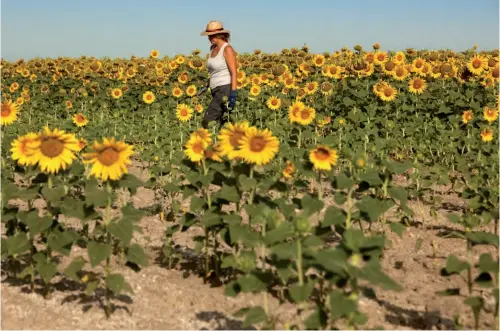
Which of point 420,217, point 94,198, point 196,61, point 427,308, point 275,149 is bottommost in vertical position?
point 427,308

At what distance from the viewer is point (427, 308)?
4.20m

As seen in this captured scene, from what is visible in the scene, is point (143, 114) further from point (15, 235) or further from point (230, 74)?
point (15, 235)

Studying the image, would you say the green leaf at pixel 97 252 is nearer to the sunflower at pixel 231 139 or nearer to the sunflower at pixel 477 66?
the sunflower at pixel 231 139

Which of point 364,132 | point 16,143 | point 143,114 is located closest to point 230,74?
point 364,132

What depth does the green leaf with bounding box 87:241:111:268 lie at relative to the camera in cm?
357

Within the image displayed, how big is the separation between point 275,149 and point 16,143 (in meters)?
1.75

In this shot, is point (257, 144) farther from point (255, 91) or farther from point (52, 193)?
point (255, 91)

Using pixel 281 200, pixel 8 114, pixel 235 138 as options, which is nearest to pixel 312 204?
pixel 281 200

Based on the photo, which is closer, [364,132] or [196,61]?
[364,132]

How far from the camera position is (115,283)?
3.63m

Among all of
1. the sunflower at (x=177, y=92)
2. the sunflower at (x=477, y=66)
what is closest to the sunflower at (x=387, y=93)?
the sunflower at (x=477, y=66)

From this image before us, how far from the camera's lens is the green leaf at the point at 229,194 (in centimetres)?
411

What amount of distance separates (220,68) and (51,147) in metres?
5.70

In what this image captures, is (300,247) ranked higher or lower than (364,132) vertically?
lower
